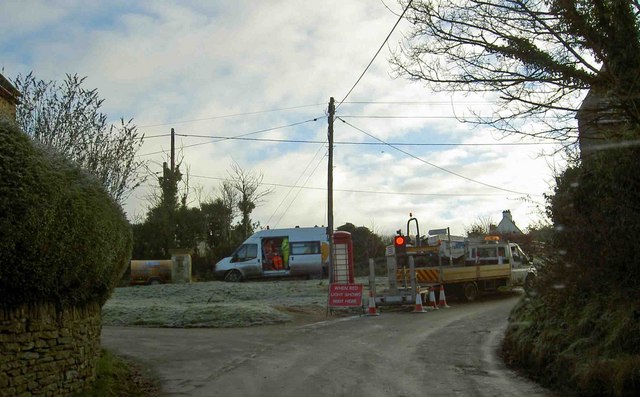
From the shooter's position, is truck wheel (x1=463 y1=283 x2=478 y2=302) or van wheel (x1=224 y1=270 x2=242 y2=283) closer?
truck wheel (x1=463 y1=283 x2=478 y2=302)

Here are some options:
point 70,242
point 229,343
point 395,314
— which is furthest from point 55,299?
point 395,314

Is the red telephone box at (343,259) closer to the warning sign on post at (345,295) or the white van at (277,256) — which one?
the warning sign on post at (345,295)

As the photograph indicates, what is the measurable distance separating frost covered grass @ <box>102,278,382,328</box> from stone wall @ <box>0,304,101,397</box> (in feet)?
30.4

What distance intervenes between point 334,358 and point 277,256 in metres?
25.4

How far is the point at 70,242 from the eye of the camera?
25.7ft

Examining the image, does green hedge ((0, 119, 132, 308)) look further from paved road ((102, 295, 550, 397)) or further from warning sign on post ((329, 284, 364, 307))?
warning sign on post ((329, 284, 364, 307))

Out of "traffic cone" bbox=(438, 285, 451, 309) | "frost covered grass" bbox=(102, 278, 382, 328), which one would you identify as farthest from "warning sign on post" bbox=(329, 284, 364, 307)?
"traffic cone" bbox=(438, 285, 451, 309)

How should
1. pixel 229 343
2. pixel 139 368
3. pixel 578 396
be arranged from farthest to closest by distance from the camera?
1. pixel 229 343
2. pixel 139 368
3. pixel 578 396

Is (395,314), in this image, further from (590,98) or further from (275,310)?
(590,98)

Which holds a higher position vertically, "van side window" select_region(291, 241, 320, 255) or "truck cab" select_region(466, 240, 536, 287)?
"van side window" select_region(291, 241, 320, 255)

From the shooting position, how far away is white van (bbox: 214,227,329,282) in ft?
122

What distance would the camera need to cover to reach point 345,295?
21.7 metres

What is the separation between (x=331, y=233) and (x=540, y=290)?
497 inches

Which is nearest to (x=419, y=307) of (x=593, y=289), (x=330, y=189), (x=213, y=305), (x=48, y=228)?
(x=330, y=189)
